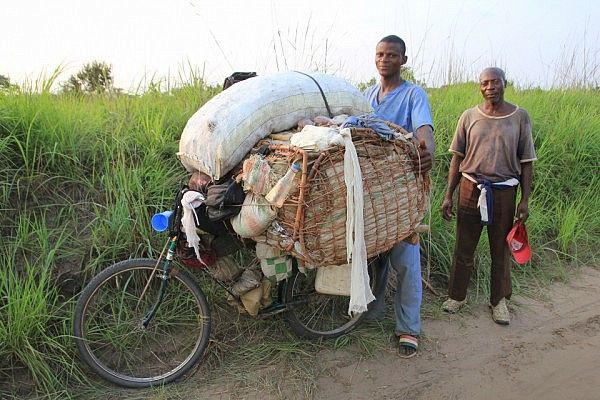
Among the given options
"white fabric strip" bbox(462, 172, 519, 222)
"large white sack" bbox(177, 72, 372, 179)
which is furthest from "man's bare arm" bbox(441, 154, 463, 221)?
"large white sack" bbox(177, 72, 372, 179)

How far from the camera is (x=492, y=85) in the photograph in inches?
135

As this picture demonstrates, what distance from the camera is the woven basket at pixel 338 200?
2.31m

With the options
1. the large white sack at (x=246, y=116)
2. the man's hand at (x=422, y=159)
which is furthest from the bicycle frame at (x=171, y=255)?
the man's hand at (x=422, y=159)

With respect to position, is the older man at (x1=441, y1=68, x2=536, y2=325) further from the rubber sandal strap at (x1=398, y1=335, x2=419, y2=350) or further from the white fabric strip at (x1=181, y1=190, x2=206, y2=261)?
the white fabric strip at (x1=181, y1=190, x2=206, y2=261)

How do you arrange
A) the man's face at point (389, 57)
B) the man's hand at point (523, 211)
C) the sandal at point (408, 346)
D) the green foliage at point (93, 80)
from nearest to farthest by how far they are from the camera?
the man's face at point (389, 57), the sandal at point (408, 346), the man's hand at point (523, 211), the green foliage at point (93, 80)

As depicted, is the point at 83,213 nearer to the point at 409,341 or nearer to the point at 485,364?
the point at 409,341

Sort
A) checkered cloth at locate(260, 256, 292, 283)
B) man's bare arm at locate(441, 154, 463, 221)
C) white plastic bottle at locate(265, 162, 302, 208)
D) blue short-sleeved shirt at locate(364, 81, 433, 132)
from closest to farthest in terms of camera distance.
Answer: white plastic bottle at locate(265, 162, 302, 208) < checkered cloth at locate(260, 256, 292, 283) < blue short-sleeved shirt at locate(364, 81, 433, 132) < man's bare arm at locate(441, 154, 463, 221)

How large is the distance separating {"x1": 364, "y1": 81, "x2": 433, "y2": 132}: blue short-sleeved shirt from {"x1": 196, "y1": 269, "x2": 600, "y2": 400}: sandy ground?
151 centimetres

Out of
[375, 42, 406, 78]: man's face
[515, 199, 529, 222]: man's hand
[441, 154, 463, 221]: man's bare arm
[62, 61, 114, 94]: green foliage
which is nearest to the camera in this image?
[375, 42, 406, 78]: man's face

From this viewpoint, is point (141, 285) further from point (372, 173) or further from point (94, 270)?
point (372, 173)

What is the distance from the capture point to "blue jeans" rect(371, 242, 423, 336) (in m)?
3.15

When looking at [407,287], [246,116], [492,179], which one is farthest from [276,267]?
[492,179]

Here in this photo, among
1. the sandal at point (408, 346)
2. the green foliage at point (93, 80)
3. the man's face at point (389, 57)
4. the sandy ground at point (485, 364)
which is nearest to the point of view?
the sandy ground at point (485, 364)

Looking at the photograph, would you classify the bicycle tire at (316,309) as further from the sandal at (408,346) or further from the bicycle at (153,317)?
the sandal at (408,346)
